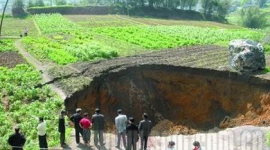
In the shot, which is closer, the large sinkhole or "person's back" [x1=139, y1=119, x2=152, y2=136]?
"person's back" [x1=139, y1=119, x2=152, y2=136]

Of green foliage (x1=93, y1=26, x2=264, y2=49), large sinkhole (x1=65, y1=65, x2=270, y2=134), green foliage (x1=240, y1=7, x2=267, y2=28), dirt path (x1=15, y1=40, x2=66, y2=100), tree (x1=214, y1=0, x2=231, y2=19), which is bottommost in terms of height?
large sinkhole (x1=65, y1=65, x2=270, y2=134)

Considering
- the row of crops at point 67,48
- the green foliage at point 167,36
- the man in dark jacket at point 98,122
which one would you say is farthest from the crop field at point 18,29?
the man in dark jacket at point 98,122

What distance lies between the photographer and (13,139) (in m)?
11.7

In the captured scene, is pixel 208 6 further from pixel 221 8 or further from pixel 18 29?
pixel 18 29

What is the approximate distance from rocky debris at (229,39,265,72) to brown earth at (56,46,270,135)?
682 mm

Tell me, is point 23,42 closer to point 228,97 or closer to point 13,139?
point 228,97

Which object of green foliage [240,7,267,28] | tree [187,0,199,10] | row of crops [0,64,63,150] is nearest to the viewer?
row of crops [0,64,63,150]

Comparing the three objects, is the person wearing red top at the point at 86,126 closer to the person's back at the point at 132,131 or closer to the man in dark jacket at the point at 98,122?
the man in dark jacket at the point at 98,122

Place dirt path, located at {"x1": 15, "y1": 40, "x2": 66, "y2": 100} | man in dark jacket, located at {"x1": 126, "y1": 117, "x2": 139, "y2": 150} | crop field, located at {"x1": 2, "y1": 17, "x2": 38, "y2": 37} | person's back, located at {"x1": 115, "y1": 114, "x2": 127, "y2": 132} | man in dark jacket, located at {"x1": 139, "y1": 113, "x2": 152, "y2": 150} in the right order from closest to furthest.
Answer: man in dark jacket, located at {"x1": 126, "y1": 117, "x2": 139, "y2": 150} → man in dark jacket, located at {"x1": 139, "y1": 113, "x2": 152, "y2": 150} → person's back, located at {"x1": 115, "y1": 114, "x2": 127, "y2": 132} → dirt path, located at {"x1": 15, "y1": 40, "x2": 66, "y2": 100} → crop field, located at {"x1": 2, "y1": 17, "x2": 38, "y2": 37}

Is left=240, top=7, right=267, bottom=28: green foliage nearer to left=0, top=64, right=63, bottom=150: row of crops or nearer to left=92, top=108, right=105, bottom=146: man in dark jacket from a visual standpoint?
left=0, top=64, right=63, bottom=150: row of crops

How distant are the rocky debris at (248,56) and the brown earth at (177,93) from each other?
2.24 ft

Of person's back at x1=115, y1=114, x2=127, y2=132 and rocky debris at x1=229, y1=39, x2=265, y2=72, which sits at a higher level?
rocky debris at x1=229, y1=39, x2=265, y2=72

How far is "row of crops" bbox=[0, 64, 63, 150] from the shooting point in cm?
1494

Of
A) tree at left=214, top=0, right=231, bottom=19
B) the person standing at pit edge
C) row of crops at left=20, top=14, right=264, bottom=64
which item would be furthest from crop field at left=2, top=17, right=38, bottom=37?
tree at left=214, top=0, right=231, bottom=19
